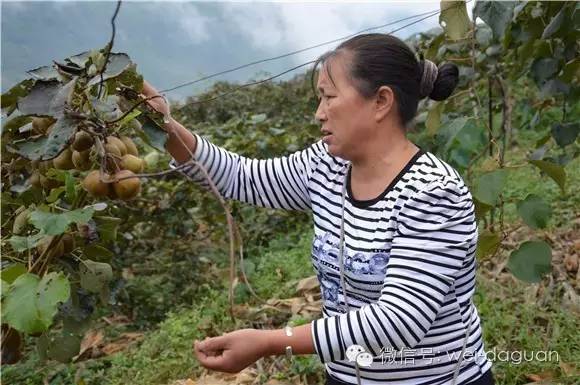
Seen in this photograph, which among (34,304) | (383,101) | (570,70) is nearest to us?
(34,304)

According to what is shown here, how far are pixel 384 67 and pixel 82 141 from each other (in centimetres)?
56

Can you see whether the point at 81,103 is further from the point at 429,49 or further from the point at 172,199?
the point at 172,199

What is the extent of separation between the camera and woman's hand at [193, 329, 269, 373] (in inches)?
42.8

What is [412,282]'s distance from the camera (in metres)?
1.08

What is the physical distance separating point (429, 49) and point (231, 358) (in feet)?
4.77

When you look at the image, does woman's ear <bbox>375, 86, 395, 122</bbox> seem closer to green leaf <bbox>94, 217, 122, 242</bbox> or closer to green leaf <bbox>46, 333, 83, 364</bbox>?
green leaf <bbox>94, 217, 122, 242</bbox>

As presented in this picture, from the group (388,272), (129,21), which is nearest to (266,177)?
(388,272)

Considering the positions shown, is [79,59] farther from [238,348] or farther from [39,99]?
[238,348]

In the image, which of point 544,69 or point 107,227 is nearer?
point 107,227

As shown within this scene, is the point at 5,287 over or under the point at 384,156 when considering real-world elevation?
under

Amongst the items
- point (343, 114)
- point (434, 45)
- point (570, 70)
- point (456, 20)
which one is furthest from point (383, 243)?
point (434, 45)

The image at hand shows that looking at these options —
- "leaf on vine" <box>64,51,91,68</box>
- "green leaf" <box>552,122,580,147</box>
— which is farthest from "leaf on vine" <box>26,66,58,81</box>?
"green leaf" <box>552,122,580,147</box>

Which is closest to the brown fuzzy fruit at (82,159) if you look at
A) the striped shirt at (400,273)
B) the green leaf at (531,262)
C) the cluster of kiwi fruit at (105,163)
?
the cluster of kiwi fruit at (105,163)

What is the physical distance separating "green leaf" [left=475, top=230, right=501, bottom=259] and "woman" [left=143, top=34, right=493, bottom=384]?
45cm
